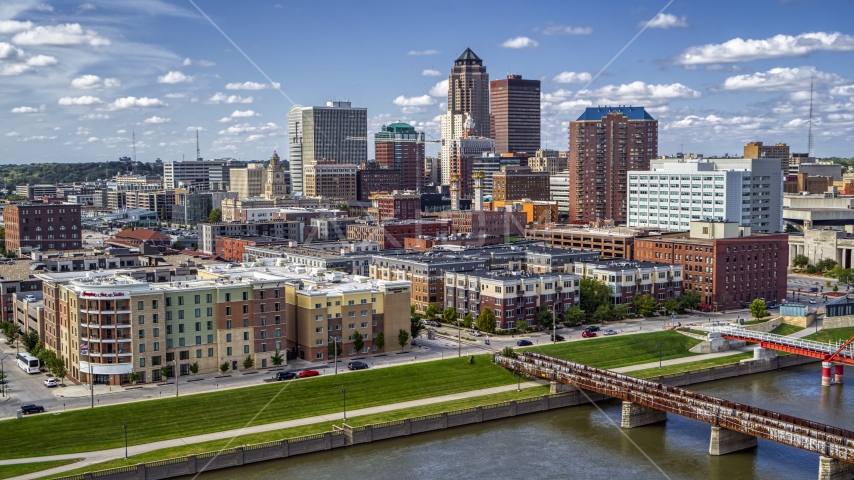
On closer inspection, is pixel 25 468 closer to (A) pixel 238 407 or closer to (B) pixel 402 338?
(A) pixel 238 407

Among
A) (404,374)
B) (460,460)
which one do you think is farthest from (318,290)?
(460,460)

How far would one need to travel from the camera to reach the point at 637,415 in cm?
5525

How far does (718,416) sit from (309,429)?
22.3 meters

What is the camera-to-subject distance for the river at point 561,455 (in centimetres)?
4728

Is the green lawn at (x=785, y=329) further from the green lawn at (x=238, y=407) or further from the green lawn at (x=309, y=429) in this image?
the green lawn at (x=238, y=407)

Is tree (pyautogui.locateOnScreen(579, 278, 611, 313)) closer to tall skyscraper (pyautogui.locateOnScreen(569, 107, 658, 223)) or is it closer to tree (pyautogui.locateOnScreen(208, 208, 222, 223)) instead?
tall skyscraper (pyautogui.locateOnScreen(569, 107, 658, 223))

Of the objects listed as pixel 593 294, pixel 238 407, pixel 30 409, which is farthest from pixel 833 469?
pixel 30 409

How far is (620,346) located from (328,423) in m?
28.8

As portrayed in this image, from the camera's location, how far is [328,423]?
175 feet

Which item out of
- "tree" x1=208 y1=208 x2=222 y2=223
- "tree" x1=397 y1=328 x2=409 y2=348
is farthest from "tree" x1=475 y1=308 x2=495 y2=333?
"tree" x1=208 y1=208 x2=222 y2=223

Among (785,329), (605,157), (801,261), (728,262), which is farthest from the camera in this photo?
(605,157)

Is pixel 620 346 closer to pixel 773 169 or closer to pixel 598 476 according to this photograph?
pixel 598 476

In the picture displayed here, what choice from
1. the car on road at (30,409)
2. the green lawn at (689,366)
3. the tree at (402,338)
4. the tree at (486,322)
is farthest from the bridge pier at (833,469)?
the car on road at (30,409)

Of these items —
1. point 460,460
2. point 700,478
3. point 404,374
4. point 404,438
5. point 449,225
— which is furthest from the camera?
point 449,225
